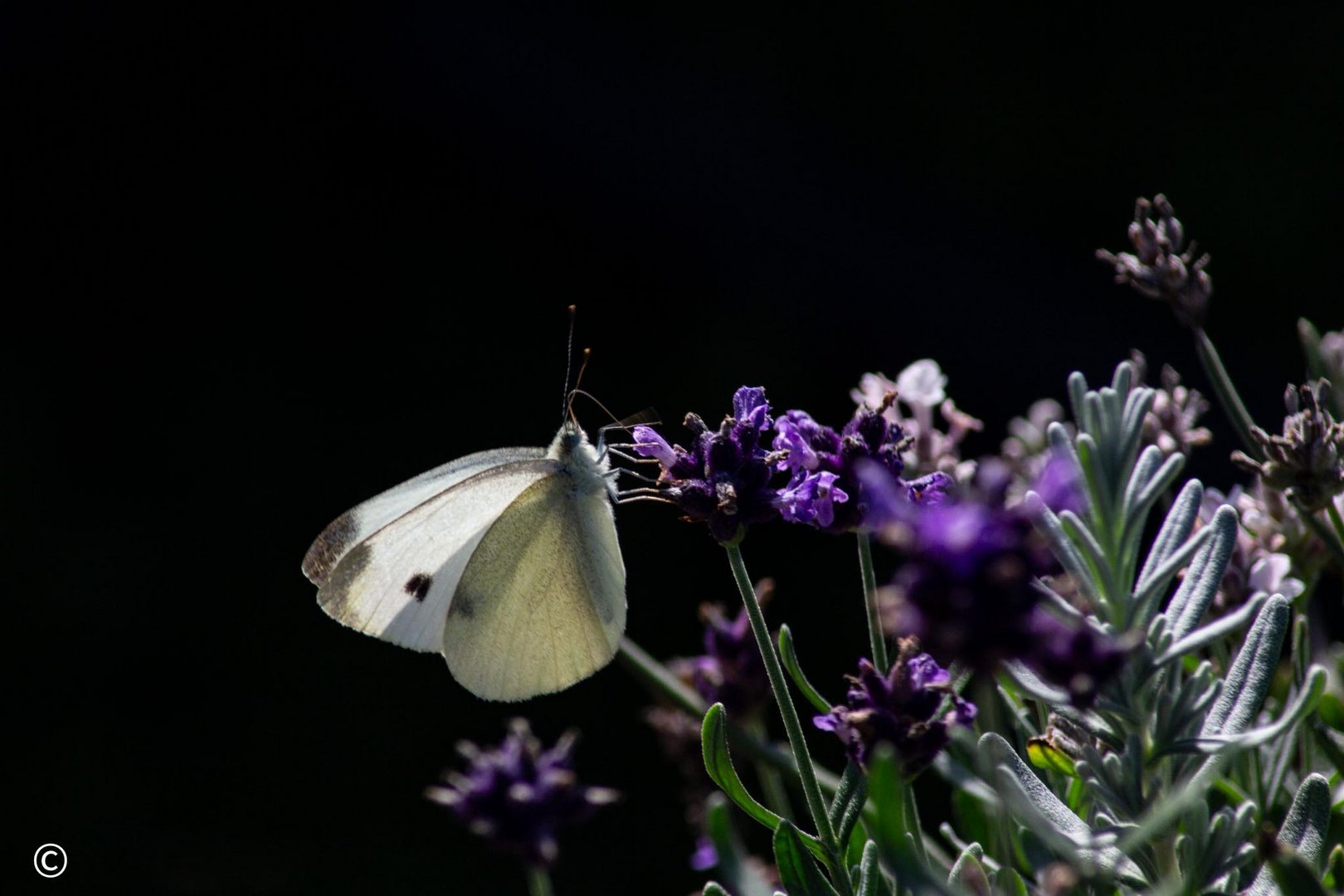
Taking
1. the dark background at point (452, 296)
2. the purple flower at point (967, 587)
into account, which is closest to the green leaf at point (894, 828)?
the purple flower at point (967, 587)

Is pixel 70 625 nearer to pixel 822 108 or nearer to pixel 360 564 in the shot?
pixel 360 564

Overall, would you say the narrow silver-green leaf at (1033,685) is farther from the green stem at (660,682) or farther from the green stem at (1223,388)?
the green stem at (660,682)

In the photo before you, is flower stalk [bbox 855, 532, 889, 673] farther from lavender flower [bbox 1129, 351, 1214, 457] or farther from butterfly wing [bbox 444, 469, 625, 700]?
butterfly wing [bbox 444, 469, 625, 700]

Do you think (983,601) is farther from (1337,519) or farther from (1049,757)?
(1337,519)

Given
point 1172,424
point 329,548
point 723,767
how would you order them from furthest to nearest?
point 329,548 → point 1172,424 → point 723,767

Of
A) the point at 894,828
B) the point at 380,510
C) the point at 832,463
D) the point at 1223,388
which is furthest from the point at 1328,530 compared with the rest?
the point at 380,510
